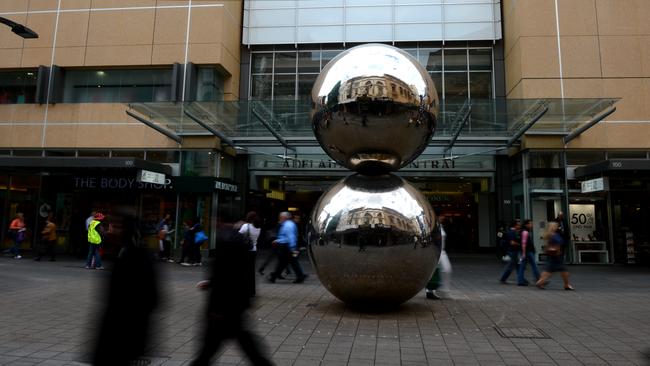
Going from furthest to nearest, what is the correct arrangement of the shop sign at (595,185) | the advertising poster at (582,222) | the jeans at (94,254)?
the advertising poster at (582,222) → the shop sign at (595,185) → the jeans at (94,254)

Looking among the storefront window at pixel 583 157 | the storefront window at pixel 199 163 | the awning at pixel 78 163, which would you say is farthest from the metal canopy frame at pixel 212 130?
the storefront window at pixel 583 157

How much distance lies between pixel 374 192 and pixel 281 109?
386 inches

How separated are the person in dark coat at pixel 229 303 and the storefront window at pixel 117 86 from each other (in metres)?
17.6

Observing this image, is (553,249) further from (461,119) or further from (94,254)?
(94,254)

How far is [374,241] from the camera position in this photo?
6484mm

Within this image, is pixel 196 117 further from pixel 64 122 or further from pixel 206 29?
pixel 64 122

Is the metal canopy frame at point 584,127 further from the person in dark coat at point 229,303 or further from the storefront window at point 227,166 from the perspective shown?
the person in dark coat at point 229,303

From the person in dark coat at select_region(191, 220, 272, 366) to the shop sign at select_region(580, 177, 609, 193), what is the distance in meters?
15.0

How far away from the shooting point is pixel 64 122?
20234 millimetres

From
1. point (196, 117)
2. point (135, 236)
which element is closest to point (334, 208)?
point (135, 236)

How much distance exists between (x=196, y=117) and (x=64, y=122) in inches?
298

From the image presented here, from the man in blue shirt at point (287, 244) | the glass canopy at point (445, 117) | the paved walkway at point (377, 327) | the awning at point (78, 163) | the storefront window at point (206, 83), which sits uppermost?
the storefront window at point (206, 83)

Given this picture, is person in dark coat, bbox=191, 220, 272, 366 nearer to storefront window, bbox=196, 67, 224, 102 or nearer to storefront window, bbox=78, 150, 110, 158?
storefront window, bbox=196, 67, 224, 102

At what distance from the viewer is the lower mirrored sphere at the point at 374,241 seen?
651cm
